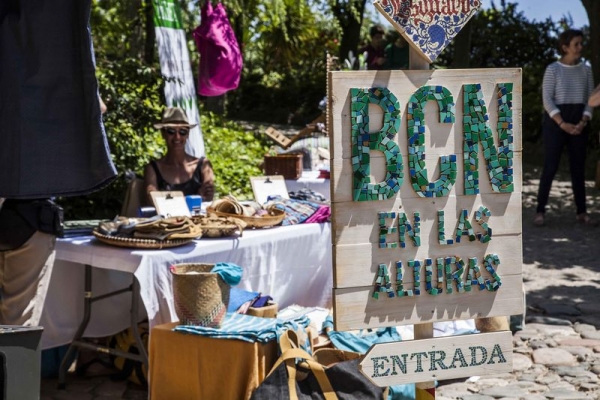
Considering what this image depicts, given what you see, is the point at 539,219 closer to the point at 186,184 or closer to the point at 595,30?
the point at 595,30

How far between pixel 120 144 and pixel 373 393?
16.9 ft

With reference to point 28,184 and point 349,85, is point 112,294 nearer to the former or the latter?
point 28,184

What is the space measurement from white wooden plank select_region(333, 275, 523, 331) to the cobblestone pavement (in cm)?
162

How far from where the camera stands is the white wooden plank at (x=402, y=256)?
3.13 m

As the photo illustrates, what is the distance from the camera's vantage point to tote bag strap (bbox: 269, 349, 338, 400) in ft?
13.2

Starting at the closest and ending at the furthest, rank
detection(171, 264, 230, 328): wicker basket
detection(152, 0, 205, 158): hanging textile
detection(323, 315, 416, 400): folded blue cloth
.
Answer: detection(171, 264, 230, 328): wicker basket < detection(323, 315, 416, 400): folded blue cloth < detection(152, 0, 205, 158): hanging textile

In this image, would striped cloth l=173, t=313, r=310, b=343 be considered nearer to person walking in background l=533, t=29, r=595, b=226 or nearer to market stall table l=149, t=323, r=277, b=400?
market stall table l=149, t=323, r=277, b=400

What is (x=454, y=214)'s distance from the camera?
3266 millimetres

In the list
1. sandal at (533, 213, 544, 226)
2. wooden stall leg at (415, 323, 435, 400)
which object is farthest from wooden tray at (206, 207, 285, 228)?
sandal at (533, 213, 544, 226)

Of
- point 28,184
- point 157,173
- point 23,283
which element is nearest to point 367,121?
point 28,184

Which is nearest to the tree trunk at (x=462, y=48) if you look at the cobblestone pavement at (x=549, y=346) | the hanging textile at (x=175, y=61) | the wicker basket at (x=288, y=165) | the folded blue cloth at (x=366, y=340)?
the cobblestone pavement at (x=549, y=346)

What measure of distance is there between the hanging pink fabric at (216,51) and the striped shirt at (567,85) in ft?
11.5

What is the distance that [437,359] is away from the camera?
323 cm

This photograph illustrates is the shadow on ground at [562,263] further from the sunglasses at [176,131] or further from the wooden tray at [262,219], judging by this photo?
the sunglasses at [176,131]
